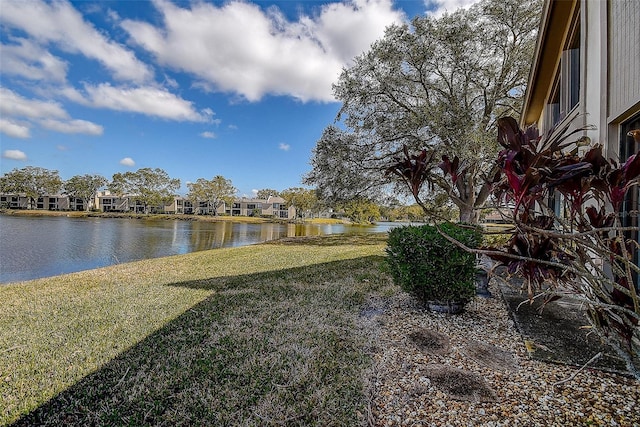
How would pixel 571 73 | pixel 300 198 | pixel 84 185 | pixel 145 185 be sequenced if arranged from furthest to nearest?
pixel 84 185
pixel 145 185
pixel 300 198
pixel 571 73

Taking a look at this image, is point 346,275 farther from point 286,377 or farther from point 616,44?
point 616,44

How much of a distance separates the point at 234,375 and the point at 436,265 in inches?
98.0

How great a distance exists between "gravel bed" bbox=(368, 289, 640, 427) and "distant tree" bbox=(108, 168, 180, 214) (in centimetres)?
5584

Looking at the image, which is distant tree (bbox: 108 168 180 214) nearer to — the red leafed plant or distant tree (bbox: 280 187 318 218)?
distant tree (bbox: 280 187 318 218)

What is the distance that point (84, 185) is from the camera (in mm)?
54625

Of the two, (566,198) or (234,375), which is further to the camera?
(234,375)

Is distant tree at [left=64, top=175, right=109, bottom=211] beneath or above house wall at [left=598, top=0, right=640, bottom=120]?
above

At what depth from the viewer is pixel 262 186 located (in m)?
74.5

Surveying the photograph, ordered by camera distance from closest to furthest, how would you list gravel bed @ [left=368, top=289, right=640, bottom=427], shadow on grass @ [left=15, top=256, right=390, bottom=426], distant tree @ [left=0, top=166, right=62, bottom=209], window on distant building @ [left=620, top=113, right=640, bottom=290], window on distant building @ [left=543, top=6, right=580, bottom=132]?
gravel bed @ [left=368, top=289, right=640, bottom=427] → shadow on grass @ [left=15, top=256, right=390, bottom=426] → window on distant building @ [left=620, top=113, right=640, bottom=290] → window on distant building @ [left=543, top=6, right=580, bottom=132] → distant tree @ [left=0, top=166, right=62, bottom=209]

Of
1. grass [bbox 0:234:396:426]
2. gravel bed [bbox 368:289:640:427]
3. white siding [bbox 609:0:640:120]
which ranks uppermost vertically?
white siding [bbox 609:0:640:120]

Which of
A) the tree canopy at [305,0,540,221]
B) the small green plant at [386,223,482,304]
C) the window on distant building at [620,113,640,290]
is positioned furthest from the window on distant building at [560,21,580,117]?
the tree canopy at [305,0,540,221]

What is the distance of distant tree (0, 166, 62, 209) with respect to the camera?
50.8m

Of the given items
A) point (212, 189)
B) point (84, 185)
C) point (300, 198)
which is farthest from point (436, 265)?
point (84, 185)

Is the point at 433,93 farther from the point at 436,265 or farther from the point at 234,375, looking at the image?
the point at 234,375
